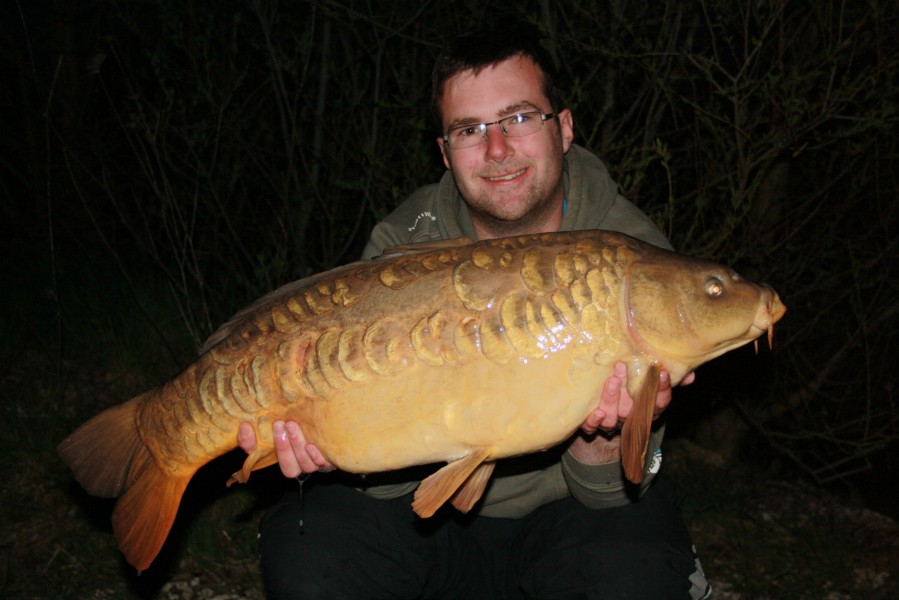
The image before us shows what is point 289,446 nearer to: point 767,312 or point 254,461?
point 254,461

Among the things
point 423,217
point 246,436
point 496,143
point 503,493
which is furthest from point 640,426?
point 423,217

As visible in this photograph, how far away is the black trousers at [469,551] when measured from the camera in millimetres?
1668

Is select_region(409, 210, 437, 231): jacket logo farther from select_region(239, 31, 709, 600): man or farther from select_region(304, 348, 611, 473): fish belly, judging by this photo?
select_region(304, 348, 611, 473): fish belly

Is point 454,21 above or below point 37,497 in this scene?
above

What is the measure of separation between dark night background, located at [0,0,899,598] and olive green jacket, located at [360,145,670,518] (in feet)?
A: 1.84

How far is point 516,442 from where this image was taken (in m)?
1.41

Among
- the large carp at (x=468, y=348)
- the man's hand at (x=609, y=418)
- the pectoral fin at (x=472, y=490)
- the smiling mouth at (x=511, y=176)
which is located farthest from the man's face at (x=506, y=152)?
the pectoral fin at (x=472, y=490)

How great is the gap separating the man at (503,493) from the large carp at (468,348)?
0.28ft

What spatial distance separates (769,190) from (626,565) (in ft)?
6.55

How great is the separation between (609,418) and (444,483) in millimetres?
348

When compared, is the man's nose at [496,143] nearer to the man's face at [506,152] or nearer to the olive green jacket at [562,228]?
the man's face at [506,152]

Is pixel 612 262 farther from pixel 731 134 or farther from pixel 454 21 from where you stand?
pixel 454 21

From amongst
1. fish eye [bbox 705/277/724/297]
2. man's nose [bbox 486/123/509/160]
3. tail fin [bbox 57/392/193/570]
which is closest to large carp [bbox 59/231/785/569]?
fish eye [bbox 705/277/724/297]

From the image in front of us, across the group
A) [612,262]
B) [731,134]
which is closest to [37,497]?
[612,262]
